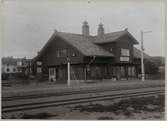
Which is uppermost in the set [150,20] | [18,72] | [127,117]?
[150,20]

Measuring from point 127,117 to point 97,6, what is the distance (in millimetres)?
2300

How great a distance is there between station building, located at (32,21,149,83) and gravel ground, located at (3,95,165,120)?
4442 mm

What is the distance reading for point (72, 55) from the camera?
13.4m

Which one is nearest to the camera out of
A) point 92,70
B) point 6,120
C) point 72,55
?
Answer: point 6,120

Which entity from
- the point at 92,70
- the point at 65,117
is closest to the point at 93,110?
the point at 65,117

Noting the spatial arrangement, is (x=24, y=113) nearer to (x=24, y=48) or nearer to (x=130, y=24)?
(x=24, y=48)

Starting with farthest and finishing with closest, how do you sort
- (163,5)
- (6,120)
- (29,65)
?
(29,65), (163,5), (6,120)

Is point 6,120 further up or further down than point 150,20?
further down

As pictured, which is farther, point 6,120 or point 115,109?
point 115,109

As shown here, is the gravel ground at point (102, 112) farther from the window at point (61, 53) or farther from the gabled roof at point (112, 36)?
the window at point (61, 53)

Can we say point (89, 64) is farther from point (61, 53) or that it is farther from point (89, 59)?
point (61, 53)

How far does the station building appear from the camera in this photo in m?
12.3

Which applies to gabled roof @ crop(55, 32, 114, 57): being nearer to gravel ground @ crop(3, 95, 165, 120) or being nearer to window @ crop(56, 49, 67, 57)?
window @ crop(56, 49, 67, 57)

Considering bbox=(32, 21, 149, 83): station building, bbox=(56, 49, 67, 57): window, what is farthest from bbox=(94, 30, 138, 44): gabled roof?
bbox=(56, 49, 67, 57): window
